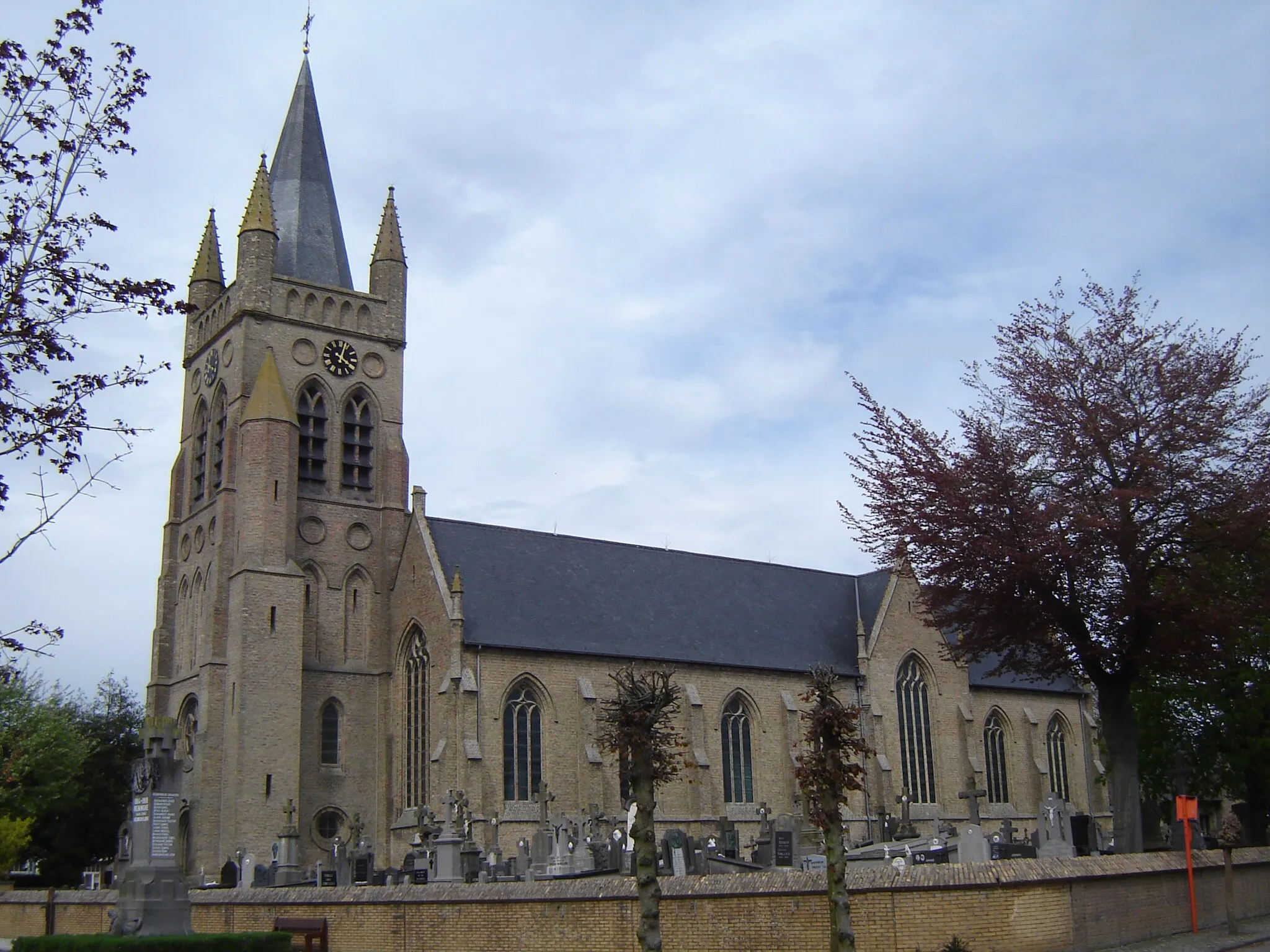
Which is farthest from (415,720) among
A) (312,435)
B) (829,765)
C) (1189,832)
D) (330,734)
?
(1189,832)

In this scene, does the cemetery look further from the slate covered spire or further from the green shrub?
the slate covered spire

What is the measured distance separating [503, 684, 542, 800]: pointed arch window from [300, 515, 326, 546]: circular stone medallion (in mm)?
8868

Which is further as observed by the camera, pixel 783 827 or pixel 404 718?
pixel 404 718

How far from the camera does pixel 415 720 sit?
134 ft

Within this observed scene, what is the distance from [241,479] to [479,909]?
24.0m

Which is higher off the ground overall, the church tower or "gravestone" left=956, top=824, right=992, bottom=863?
the church tower

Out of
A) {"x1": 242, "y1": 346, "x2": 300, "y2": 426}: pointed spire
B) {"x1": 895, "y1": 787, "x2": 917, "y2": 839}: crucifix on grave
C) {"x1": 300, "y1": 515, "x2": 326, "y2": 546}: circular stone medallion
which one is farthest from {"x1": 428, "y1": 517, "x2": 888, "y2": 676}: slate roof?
{"x1": 242, "y1": 346, "x2": 300, "y2": 426}: pointed spire

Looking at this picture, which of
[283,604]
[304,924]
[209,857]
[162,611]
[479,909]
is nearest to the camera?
[479,909]

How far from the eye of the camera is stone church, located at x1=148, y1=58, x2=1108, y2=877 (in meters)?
38.8

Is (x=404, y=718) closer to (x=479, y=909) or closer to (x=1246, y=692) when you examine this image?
(x=479, y=909)

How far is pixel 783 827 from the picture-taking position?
34281 millimetres

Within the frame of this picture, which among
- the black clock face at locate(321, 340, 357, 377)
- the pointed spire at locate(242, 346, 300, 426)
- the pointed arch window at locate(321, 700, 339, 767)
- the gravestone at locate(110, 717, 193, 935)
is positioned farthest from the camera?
the black clock face at locate(321, 340, 357, 377)

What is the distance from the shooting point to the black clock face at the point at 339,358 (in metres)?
44.7

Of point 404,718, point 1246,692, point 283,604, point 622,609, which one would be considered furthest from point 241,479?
point 1246,692
